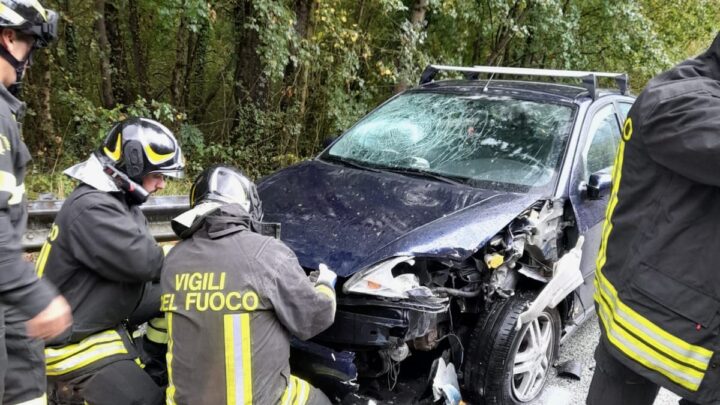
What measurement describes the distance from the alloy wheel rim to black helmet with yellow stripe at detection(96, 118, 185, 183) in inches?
78.5

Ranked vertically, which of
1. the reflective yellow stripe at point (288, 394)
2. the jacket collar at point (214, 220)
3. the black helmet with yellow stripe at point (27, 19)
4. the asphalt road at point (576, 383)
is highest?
the black helmet with yellow stripe at point (27, 19)

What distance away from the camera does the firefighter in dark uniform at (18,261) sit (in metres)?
1.77

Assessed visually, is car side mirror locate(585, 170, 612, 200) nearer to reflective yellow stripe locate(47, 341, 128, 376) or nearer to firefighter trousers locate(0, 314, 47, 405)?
reflective yellow stripe locate(47, 341, 128, 376)

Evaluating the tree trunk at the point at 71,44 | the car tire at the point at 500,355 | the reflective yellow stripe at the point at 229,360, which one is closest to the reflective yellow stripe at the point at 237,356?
the reflective yellow stripe at the point at 229,360

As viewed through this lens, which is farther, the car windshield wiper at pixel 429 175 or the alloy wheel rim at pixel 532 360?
the car windshield wiper at pixel 429 175

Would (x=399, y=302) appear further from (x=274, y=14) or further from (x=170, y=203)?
(x=274, y=14)

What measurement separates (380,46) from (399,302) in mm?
6729

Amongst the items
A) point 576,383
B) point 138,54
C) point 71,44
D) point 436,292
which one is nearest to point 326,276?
point 436,292

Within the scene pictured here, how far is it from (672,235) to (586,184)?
1.87m

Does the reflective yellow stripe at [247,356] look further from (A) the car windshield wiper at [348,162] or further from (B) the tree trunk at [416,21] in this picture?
(B) the tree trunk at [416,21]

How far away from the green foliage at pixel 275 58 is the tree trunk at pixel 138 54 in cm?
2

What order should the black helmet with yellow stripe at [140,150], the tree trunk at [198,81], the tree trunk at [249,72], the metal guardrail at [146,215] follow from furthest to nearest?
the tree trunk at [198,81]
the tree trunk at [249,72]
the metal guardrail at [146,215]
the black helmet with yellow stripe at [140,150]

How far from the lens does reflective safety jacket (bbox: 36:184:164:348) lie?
2.30 metres

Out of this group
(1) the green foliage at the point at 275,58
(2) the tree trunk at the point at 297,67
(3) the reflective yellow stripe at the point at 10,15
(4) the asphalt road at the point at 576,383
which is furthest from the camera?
(2) the tree trunk at the point at 297,67
